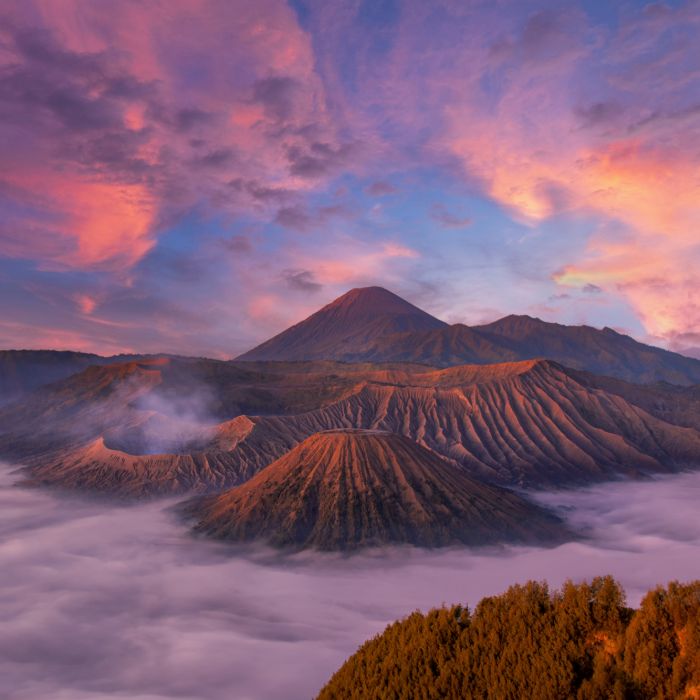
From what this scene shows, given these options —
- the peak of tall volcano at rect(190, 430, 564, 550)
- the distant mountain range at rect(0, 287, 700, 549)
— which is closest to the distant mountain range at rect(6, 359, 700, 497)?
the distant mountain range at rect(0, 287, 700, 549)

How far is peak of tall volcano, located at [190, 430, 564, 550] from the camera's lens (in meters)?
63.3

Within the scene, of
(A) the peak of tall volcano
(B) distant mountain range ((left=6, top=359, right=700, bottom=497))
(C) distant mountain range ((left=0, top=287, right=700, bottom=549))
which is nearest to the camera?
(A) the peak of tall volcano

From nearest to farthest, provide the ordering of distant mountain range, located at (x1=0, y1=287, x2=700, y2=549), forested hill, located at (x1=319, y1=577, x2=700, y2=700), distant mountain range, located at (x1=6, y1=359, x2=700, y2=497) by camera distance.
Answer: forested hill, located at (x1=319, y1=577, x2=700, y2=700)
distant mountain range, located at (x1=0, y1=287, x2=700, y2=549)
distant mountain range, located at (x1=6, y1=359, x2=700, y2=497)

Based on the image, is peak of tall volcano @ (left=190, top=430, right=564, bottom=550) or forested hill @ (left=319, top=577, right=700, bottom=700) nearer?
forested hill @ (left=319, top=577, right=700, bottom=700)

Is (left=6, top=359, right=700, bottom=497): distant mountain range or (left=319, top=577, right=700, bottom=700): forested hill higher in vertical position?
(left=6, top=359, right=700, bottom=497): distant mountain range

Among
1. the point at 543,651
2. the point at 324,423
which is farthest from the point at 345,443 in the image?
the point at 543,651

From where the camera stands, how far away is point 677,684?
18031 mm

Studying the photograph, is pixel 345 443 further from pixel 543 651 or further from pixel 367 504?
pixel 543 651

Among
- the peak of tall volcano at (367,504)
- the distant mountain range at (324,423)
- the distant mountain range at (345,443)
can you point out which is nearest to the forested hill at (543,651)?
the peak of tall volcano at (367,504)

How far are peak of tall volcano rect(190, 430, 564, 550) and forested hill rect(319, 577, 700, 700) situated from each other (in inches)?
1418

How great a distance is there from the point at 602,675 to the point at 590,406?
119 metres

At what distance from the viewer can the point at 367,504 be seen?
65.7m

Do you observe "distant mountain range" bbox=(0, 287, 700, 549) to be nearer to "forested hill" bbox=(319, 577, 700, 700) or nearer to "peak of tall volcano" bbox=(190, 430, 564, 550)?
"peak of tall volcano" bbox=(190, 430, 564, 550)

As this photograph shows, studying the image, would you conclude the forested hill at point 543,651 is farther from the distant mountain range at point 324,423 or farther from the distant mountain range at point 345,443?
the distant mountain range at point 324,423
